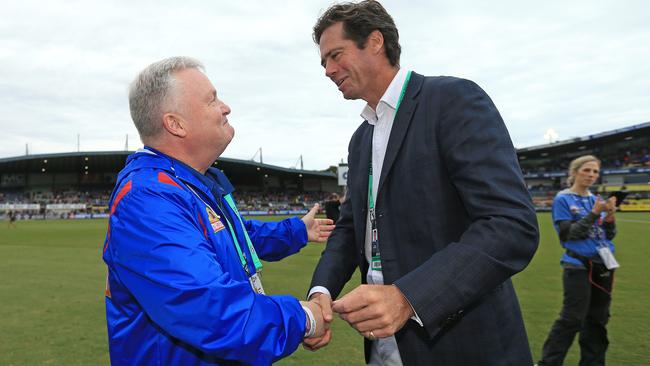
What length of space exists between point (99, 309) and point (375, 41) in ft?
22.6

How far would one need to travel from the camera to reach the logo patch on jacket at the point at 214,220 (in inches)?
72.5

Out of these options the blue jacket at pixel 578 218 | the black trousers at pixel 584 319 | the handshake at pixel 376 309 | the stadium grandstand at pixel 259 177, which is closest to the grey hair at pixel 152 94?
the handshake at pixel 376 309

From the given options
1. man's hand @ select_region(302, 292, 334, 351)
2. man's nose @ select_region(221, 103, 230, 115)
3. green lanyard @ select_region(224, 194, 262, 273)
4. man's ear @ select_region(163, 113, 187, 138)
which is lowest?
man's hand @ select_region(302, 292, 334, 351)

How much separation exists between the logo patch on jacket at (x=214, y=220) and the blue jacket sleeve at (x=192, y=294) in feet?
0.87

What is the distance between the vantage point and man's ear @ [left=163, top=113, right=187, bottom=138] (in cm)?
202

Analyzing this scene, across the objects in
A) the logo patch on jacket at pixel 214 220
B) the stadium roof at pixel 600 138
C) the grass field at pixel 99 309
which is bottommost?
the grass field at pixel 99 309

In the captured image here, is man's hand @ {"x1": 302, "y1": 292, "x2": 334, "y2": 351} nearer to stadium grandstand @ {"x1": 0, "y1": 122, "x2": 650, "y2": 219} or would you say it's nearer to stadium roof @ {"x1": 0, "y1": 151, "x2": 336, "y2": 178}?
stadium roof @ {"x1": 0, "y1": 151, "x2": 336, "y2": 178}

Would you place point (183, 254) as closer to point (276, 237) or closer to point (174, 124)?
point (174, 124)

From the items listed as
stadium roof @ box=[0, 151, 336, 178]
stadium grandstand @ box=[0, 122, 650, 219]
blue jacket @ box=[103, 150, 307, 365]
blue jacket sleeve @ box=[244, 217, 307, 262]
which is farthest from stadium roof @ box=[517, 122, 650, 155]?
blue jacket @ box=[103, 150, 307, 365]

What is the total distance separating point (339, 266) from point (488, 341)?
33.4 inches

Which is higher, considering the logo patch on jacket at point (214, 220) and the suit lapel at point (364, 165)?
the suit lapel at point (364, 165)

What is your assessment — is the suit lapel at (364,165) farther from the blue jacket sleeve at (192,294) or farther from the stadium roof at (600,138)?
the stadium roof at (600,138)

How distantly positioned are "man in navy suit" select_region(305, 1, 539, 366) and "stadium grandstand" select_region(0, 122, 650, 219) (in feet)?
187

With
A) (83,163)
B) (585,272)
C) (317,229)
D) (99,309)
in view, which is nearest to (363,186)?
(317,229)
